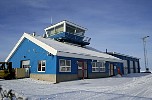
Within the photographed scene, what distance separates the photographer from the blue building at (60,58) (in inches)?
795

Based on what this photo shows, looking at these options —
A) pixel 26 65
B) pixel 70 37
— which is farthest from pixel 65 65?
pixel 70 37

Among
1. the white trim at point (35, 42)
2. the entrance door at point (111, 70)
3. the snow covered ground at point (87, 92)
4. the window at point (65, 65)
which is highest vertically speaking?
the white trim at point (35, 42)

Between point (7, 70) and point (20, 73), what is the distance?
1720 millimetres

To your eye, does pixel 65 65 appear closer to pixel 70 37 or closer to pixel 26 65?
pixel 26 65

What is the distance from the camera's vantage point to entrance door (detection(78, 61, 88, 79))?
2314cm

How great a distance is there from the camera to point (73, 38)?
30.0m

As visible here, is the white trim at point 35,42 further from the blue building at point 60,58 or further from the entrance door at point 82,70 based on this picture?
the entrance door at point 82,70

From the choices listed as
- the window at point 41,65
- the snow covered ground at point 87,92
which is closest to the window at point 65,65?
the window at point 41,65

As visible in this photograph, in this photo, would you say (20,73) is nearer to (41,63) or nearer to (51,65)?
(41,63)

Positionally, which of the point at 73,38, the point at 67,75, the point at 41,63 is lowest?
the point at 67,75

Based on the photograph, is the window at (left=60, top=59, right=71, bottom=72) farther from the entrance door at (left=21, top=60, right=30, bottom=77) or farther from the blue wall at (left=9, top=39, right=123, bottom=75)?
the entrance door at (left=21, top=60, right=30, bottom=77)

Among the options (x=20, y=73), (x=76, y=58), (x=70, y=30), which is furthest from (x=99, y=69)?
(x=20, y=73)

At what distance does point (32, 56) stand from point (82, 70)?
22.4ft

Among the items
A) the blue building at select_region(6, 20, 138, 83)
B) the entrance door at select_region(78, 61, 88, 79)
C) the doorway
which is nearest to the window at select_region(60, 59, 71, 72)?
the blue building at select_region(6, 20, 138, 83)
